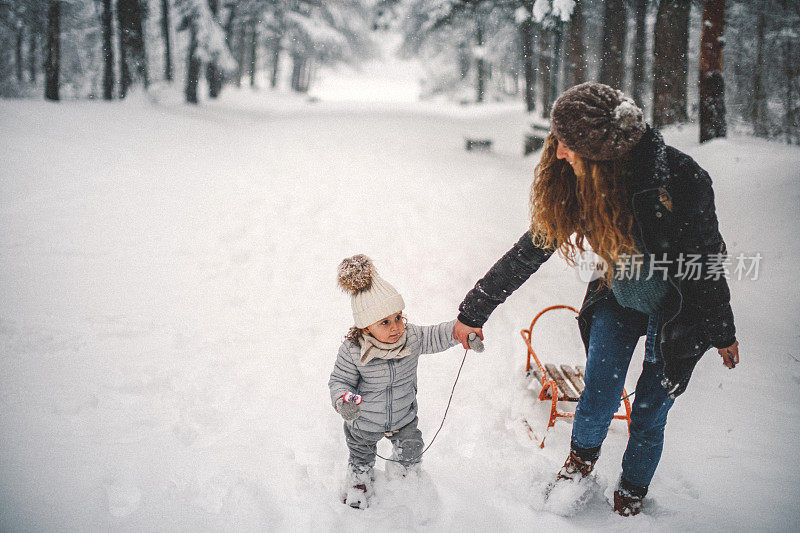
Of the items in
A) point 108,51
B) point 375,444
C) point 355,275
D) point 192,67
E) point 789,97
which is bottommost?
point 375,444

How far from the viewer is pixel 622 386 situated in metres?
2.35

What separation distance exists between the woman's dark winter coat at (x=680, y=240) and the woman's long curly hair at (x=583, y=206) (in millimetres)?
61

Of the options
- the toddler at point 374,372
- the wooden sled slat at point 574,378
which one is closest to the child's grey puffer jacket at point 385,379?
the toddler at point 374,372

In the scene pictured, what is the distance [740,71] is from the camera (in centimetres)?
1494

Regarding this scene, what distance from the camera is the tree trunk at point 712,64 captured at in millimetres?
6266

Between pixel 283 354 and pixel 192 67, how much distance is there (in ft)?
52.8

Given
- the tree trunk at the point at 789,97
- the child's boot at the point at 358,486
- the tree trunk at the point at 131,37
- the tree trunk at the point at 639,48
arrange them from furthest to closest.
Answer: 1. the tree trunk at the point at 131,37
2. the tree trunk at the point at 639,48
3. the tree trunk at the point at 789,97
4. the child's boot at the point at 358,486

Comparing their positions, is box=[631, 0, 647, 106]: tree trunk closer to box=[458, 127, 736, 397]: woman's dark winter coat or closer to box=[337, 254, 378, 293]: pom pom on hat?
box=[458, 127, 736, 397]: woman's dark winter coat

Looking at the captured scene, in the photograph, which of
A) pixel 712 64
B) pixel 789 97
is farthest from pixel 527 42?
pixel 712 64

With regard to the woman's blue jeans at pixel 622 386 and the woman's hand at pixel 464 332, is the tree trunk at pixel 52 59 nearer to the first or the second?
the woman's hand at pixel 464 332

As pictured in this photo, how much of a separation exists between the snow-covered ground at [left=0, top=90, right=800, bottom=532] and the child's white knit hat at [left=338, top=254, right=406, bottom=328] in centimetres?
123

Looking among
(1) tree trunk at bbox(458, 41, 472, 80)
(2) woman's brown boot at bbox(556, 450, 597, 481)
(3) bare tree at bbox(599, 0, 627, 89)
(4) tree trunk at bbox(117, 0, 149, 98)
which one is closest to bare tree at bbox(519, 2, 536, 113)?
(3) bare tree at bbox(599, 0, 627, 89)

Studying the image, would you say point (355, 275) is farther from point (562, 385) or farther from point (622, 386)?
point (562, 385)

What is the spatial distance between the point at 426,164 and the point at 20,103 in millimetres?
9720
